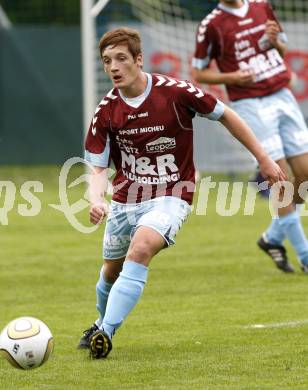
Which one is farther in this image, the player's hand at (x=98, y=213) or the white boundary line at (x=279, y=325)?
the white boundary line at (x=279, y=325)

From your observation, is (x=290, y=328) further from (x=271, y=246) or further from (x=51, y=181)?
(x=51, y=181)

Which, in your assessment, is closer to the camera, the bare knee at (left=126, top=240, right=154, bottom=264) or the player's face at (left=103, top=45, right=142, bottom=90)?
the bare knee at (left=126, top=240, right=154, bottom=264)

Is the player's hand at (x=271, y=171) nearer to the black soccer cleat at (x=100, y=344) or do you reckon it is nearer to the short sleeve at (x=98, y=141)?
the short sleeve at (x=98, y=141)

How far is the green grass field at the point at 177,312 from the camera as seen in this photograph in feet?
18.6

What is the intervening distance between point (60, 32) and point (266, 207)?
8130mm

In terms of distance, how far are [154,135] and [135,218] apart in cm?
49

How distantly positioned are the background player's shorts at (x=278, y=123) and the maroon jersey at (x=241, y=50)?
3.8 inches

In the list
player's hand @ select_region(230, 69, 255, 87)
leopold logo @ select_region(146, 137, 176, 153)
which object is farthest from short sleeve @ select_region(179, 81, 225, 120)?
player's hand @ select_region(230, 69, 255, 87)

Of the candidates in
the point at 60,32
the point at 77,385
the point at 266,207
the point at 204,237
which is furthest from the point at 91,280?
the point at 60,32

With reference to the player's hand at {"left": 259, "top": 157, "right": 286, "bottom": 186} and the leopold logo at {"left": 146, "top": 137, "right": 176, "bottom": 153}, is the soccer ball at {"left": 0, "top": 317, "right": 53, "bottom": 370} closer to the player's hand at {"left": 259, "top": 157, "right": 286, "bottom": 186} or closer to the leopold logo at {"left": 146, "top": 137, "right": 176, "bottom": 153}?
the leopold logo at {"left": 146, "top": 137, "right": 176, "bottom": 153}

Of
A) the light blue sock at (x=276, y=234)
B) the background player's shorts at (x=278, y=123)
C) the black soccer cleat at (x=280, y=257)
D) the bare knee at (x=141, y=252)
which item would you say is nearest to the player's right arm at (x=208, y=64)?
the background player's shorts at (x=278, y=123)

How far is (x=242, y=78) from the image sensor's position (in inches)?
364

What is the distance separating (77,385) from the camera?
552 centimetres

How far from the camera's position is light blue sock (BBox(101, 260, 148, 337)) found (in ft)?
20.0
